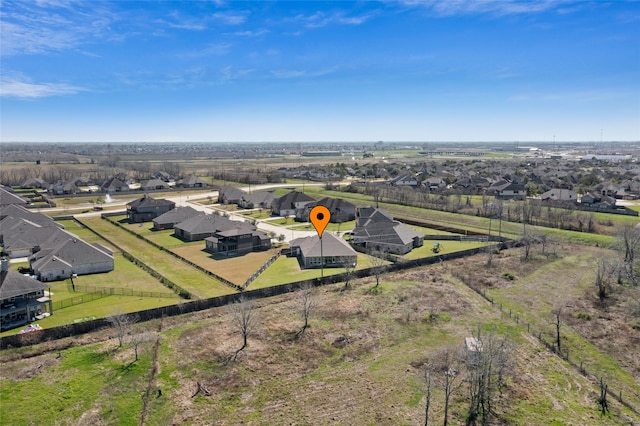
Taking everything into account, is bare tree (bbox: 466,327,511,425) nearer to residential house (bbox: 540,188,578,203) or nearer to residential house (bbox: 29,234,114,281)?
residential house (bbox: 29,234,114,281)

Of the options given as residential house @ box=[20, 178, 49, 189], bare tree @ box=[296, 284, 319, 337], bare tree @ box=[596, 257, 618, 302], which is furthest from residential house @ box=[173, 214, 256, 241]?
residential house @ box=[20, 178, 49, 189]

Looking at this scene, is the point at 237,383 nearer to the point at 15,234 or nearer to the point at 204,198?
the point at 15,234

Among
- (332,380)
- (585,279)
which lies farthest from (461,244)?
(332,380)

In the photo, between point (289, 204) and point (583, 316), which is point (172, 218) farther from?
point (583, 316)

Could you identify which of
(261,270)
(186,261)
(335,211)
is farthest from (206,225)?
(335,211)

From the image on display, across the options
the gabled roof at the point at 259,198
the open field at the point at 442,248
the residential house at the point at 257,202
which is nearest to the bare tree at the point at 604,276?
the open field at the point at 442,248

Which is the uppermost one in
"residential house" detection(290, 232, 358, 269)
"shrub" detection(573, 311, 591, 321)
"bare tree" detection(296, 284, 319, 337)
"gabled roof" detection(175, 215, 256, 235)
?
"gabled roof" detection(175, 215, 256, 235)

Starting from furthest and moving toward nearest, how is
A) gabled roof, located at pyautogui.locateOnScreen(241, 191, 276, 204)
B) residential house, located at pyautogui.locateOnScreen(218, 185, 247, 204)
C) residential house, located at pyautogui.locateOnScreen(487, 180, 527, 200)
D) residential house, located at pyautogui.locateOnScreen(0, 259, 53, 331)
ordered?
residential house, located at pyautogui.locateOnScreen(487, 180, 527, 200)
residential house, located at pyautogui.locateOnScreen(218, 185, 247, 204)
gabled roof, located at pyautogui.locateOnScreen(241, 191, 276, 204)
residential house, located at pyautogui.locateOnScreen(0, 259, 53, 331)

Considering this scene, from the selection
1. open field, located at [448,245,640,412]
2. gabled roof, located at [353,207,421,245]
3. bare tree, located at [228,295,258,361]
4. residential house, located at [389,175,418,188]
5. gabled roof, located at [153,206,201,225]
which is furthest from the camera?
residential house, located at [389,175,418,188]
